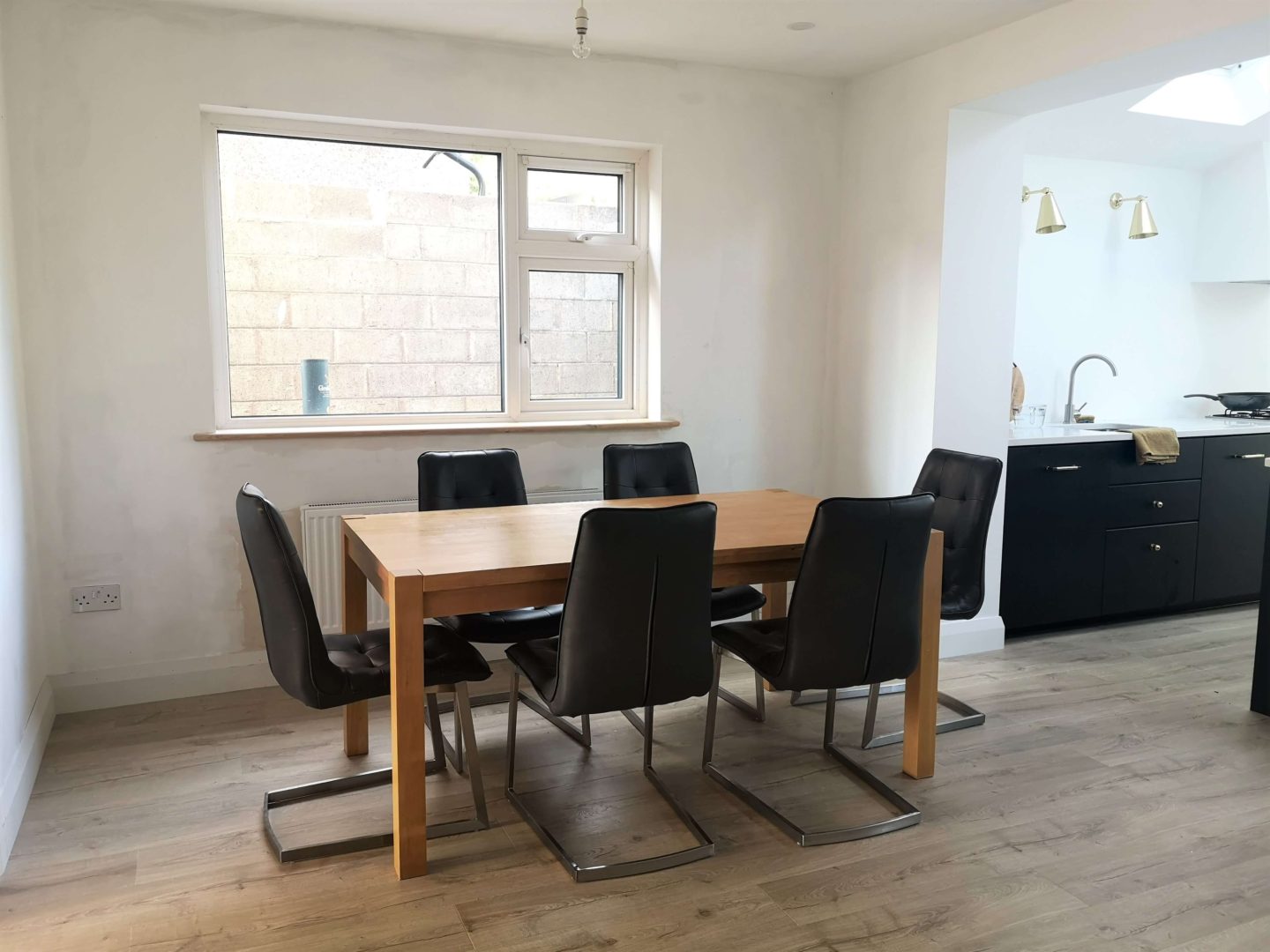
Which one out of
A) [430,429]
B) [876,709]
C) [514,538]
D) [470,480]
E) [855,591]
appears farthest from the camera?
[430,429]

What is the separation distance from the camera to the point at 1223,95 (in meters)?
4.84

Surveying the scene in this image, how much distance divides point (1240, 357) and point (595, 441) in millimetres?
3975

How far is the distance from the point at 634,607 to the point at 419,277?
7.42ft

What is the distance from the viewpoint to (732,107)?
438 centimetres

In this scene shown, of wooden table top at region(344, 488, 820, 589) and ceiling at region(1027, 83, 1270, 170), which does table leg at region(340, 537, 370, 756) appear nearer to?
wooden table top at region(344, 488, 820, 589)

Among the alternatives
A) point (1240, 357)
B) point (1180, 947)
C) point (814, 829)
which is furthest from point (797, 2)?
point (1240, 357)

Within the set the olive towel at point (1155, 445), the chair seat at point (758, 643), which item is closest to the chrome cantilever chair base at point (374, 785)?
the chair seat at point (758, 643)

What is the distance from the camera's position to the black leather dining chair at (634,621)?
7.67 ft

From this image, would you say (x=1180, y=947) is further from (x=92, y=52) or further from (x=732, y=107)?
(x=92, y=52)

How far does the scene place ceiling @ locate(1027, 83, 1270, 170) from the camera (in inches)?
181

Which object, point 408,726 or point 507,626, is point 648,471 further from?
point 408,726

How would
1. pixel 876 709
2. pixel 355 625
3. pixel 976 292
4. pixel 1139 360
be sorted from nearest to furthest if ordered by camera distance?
1. pixel 355 625
2. pixel 876 709
3. pixel 976 292
4. pixel 1139 360

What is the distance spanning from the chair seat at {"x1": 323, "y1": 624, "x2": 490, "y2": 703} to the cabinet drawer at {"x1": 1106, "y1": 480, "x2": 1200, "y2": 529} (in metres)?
3.13

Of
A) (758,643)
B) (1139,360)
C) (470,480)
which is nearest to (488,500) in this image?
(470,480)
